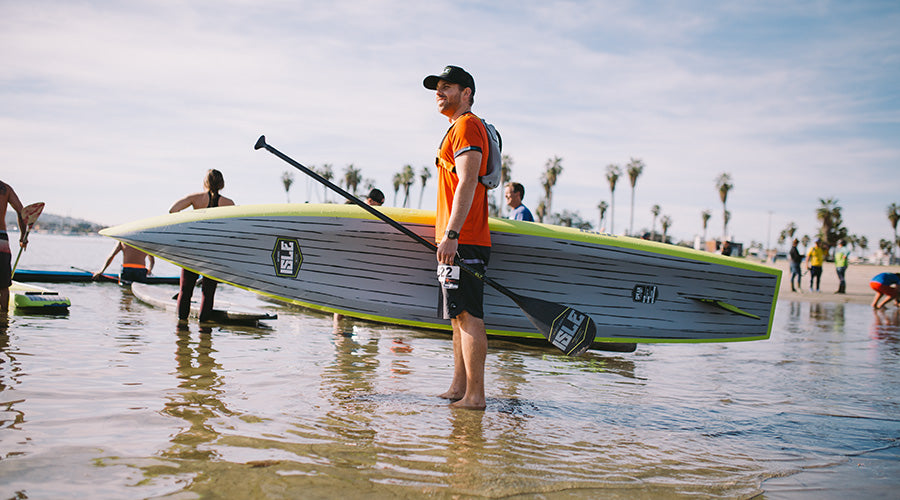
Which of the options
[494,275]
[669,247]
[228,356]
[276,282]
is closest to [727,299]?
[669,247]

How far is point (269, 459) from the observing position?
2193 millimetres

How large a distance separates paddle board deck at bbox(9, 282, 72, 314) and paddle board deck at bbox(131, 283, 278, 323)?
3.67ft

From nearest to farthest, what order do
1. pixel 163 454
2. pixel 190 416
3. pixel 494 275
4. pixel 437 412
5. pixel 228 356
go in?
1. pixel 163 454
2. pixel 190 416
3. pixel 437 412
4. pixel 228 356
5. pixel 494 275

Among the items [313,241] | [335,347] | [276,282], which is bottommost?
[335,347]

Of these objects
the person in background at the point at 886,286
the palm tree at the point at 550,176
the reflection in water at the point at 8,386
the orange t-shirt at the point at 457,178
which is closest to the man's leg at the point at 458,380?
the orange t-shirt at the point at 457,178

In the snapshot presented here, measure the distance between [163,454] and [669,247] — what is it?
4229 millimetres

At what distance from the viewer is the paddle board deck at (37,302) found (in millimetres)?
6039

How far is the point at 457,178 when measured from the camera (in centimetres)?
323

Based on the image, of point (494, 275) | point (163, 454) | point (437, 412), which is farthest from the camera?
point (494, 275)

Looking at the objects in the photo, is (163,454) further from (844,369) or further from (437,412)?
(844,369)

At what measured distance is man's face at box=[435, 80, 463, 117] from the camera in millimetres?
3365

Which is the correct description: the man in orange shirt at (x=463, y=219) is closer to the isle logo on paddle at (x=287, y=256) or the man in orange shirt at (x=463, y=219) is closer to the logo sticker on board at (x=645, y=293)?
the isle logo on paddle at (x=287, y=256)

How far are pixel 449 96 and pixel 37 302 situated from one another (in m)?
5.25

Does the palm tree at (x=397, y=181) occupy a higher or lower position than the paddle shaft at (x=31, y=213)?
higher
